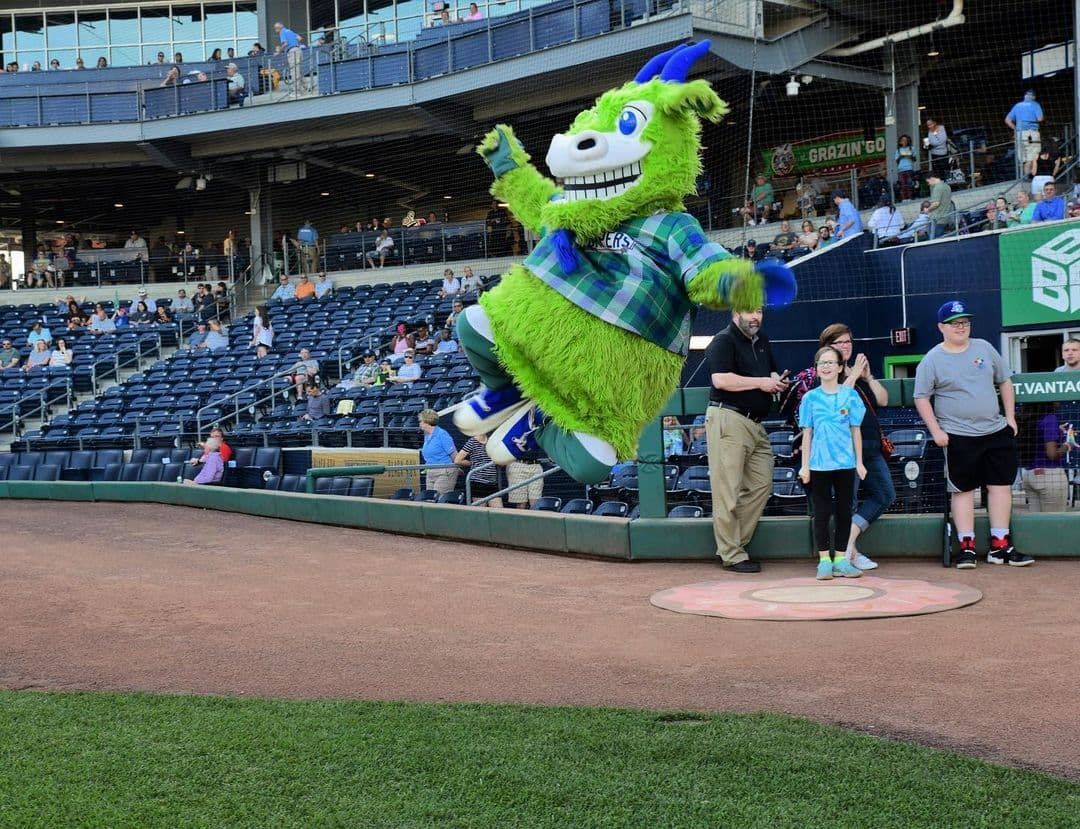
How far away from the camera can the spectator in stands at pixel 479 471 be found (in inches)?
383

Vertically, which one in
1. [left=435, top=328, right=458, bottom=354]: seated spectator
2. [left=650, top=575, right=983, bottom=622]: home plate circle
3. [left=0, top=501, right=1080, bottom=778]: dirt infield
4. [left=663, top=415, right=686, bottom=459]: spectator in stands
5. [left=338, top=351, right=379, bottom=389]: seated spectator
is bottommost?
[left=0, top=501, right=1080, bottom=778]: dirt infield

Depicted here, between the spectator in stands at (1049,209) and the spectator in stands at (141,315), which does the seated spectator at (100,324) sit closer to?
the spectator in stands at (141,315)

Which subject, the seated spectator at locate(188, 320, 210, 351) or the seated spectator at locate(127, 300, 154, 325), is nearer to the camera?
the seated spectator at locate(188, 320, 210, 351)

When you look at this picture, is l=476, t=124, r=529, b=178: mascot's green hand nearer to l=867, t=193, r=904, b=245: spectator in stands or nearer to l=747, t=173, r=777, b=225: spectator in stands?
l=867, t=193, r=904, b=245: spectator in stands

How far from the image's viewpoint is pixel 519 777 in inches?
142

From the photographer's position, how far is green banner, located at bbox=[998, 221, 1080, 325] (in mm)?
13367

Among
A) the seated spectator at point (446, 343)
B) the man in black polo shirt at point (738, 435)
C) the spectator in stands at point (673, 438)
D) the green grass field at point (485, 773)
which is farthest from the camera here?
the seated spectator at point (446, 343)

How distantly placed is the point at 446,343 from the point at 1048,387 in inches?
420

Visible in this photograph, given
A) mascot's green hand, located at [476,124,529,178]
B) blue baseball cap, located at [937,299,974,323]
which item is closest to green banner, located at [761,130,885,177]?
blue baseball cap, located at [937,299,974,323]

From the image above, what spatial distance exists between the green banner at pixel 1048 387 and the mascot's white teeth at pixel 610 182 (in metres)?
3.94

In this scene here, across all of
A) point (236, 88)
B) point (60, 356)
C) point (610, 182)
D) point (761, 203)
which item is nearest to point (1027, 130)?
point (761, 203)

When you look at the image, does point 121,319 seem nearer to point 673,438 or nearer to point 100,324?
point 100,324

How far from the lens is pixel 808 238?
16.1 metres

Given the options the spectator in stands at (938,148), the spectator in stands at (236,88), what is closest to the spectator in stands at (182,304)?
the spectator in stands at (236,88)
